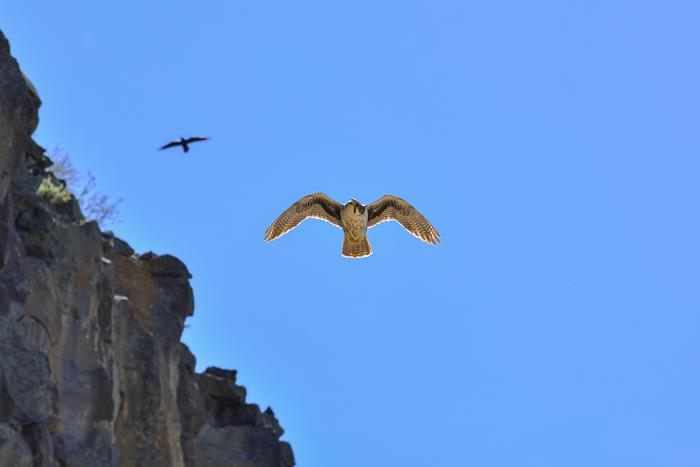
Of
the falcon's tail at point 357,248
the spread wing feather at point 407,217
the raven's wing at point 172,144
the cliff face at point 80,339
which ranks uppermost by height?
the raven's wing at point 172,144

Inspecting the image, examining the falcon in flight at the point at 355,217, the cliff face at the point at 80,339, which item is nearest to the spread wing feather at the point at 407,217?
the falcon in flight at the point at 355,217

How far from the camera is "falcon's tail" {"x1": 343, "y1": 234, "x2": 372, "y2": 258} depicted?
3441 cm

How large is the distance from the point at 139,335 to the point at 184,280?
9.39 feet

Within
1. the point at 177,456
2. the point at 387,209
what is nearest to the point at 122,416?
the point at 177,456

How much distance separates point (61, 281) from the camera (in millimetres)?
30812

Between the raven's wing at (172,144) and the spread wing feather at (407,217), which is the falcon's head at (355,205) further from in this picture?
the raven's wing at (172,144)

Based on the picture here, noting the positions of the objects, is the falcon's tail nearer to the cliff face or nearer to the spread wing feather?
the spread wing feather

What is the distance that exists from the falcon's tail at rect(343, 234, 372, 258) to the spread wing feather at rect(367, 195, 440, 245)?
1078 mm

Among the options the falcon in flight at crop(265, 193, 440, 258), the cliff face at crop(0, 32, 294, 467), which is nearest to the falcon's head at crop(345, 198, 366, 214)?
the falcon in flight at crop(265, 193, 440, 258)

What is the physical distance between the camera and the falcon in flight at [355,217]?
113 feet

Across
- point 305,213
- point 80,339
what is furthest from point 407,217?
point 80,339

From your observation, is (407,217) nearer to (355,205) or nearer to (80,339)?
(355,205)

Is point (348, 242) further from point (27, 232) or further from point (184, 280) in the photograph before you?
point (27, 232)

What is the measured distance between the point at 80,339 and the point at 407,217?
26.3 ft
